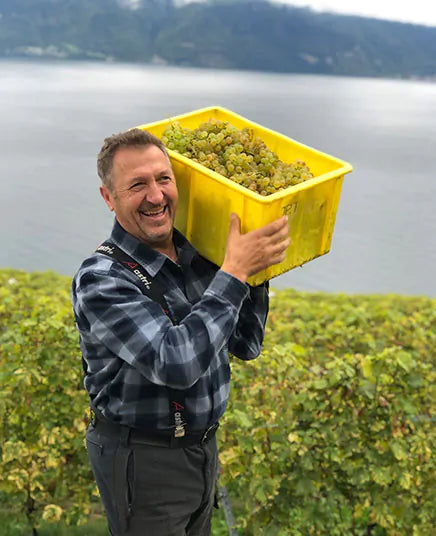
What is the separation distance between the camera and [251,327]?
9.27 ft

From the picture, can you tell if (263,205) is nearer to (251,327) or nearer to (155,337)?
(155,337)

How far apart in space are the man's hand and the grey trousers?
32.1 inches

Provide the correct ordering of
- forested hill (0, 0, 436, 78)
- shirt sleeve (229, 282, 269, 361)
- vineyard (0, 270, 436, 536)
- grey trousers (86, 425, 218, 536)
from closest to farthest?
grey trousers (86, 425, 218, 536), shirt sleeve (229, 282, 269, 361), vineyard (0, 270, 436, 536), forested hill (0, 0, 436, 78)

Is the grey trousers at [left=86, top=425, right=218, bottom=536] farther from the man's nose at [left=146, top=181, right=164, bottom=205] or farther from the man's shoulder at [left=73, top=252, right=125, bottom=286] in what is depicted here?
the man's nose at [left=146, top=181, right=164, bottom=205]

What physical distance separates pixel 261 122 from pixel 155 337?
35.9 feet

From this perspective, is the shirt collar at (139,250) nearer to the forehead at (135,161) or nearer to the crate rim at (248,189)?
the forehead at (135,161)

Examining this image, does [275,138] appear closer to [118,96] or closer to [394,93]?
[118,96]

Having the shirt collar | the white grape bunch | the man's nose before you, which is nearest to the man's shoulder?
the shirt collar

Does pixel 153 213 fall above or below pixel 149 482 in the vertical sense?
above

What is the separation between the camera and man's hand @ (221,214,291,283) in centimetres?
222

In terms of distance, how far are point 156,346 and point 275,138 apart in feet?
4.05

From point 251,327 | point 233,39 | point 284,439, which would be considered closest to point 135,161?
point 251,327

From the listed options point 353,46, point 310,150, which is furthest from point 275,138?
point 353,46

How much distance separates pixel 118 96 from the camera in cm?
2189
